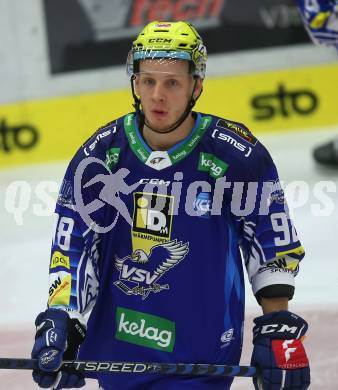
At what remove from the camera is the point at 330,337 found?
4.12m

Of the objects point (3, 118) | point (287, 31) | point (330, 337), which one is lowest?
point (330, 337)

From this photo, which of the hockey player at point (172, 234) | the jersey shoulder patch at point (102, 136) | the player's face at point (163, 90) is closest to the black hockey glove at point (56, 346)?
the hockey player at point (172, 234)

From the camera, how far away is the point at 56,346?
2.52m

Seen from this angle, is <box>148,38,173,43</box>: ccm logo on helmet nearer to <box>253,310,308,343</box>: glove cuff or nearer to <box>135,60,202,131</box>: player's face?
<box>135,60,202,131</box>: player's face

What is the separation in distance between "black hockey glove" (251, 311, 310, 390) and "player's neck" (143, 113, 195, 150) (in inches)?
19.3

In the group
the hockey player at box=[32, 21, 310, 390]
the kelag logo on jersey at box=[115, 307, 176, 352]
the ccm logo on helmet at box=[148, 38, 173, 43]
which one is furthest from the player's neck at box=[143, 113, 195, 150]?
A: the kelag logo on jersey at box=[115, 307, 176, 352]

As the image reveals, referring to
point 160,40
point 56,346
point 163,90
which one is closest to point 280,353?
point 56,346

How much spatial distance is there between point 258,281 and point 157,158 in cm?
41

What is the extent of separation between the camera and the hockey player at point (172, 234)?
261 cm

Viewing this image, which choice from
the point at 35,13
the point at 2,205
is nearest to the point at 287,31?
the point at 35,13

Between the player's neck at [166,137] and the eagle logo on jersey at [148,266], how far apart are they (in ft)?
0.80

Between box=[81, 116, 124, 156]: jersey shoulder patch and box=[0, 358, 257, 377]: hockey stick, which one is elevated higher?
box=[81, 116, 124, 156]: jersey shoulder patch

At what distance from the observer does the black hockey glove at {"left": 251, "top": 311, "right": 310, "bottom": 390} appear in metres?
2.51

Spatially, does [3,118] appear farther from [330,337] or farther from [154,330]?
[154,330]
